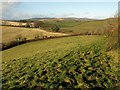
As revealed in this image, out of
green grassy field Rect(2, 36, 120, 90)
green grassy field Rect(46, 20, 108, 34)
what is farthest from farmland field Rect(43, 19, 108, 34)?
→ green grassy field Rect(2, 36, 120, 90)

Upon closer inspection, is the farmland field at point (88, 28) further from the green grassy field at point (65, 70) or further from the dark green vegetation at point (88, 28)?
the green grassy field at point (65, 70)

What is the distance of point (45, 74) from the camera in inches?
798

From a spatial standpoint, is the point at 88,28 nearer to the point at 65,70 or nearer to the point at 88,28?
the point at 88,28

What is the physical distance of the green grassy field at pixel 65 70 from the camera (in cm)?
1812

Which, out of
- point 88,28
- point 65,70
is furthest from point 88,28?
point 65,70

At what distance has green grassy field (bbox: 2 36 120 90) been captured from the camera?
59.5 ft

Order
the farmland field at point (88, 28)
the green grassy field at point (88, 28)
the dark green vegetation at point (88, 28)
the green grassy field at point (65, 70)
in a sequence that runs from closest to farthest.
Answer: the green grassy field at point (65, 70)
the dark green vegetation at point (88, 28)
the farmland field at point (88, 28)
the green grassy field at point (88, 28)

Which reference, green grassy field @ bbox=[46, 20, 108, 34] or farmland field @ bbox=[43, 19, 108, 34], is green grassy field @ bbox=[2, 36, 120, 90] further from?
green grassy field @ bbox=[46, 20, 108, 34]

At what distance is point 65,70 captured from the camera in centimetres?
2066

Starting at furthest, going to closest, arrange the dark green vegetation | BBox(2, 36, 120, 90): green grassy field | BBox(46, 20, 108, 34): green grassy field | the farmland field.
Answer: BBox(46, 20, 108, 34): green grassy field, the farmland field, the dark green vegetation, BBox(2, 36, 120, 90): green grassy field

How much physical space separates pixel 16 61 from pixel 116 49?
9.86 m

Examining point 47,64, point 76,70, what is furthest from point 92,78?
point 47,64

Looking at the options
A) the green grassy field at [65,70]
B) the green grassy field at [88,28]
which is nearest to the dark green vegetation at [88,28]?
the green grassy field at [88,28]

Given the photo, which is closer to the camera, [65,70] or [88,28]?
[65,70]
